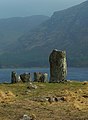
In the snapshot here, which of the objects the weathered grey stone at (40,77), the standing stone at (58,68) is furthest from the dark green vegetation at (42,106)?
the weathered grey stone at (40,77)

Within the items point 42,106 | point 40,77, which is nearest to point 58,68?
point 40,77

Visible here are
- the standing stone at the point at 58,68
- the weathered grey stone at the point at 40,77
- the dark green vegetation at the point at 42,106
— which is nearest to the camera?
the dark green vegetation at the point at 42,106

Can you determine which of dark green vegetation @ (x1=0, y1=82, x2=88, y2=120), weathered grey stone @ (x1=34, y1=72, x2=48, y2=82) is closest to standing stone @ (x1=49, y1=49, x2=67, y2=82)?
weathered grey stone @ (x1=34, y1=72, x2=48, y2=82)

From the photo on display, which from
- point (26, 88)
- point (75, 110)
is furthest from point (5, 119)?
point (26, 88)

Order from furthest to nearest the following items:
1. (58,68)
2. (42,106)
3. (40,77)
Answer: (40,77) → (58,68) → (42,106)

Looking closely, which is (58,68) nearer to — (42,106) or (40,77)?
(40,77)

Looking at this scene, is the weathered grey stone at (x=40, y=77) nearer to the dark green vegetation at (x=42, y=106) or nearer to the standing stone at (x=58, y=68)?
the standing stone at (x=58, y=68)

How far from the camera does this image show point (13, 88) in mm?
38594

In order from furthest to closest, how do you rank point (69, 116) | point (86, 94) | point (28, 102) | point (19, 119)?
1. point (86, 94)
2. point (28, 102)
3. point (69, 116)
4. point (19, 119)

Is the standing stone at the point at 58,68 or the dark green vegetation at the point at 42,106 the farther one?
the standing stone at the point at 58,68

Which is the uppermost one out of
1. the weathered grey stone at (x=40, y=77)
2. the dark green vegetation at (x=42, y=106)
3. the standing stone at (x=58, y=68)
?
the standing stone at (x=58, y=68)

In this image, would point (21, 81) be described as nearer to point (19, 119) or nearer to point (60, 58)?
point (60, 58)

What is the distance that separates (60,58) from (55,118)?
24.5 m

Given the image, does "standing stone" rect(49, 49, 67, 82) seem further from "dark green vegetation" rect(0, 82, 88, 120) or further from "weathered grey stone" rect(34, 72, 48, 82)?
"dark green vegetation" rect(0, 82, 88, 120)
